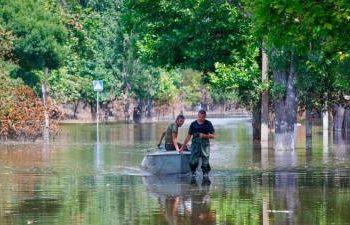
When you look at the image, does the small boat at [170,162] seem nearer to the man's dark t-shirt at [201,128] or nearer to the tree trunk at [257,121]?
the man's dark t-shirt at [201,128]

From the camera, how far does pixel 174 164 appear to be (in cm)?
2530

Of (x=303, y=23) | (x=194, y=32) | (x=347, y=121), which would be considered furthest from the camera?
(x=347, y=121)

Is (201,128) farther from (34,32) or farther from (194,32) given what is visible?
(34,32)

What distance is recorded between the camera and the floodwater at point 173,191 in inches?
631

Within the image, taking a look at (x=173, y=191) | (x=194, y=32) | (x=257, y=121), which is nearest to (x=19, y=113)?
(x=194, y=32)

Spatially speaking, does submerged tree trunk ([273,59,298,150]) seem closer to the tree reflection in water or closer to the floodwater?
the floodwater

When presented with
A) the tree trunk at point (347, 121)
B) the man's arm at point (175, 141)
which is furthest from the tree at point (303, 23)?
the tree trunk at point (347, 121)

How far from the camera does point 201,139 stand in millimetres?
24203

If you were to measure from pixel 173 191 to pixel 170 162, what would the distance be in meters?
4.46

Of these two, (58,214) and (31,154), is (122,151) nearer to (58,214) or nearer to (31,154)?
(31,154)

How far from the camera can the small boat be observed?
993 inches

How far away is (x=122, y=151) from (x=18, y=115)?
25.2 feet

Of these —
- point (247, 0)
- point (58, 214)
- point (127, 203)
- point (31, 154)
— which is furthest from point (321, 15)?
point (31, 154)

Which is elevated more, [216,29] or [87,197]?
[216,29]
